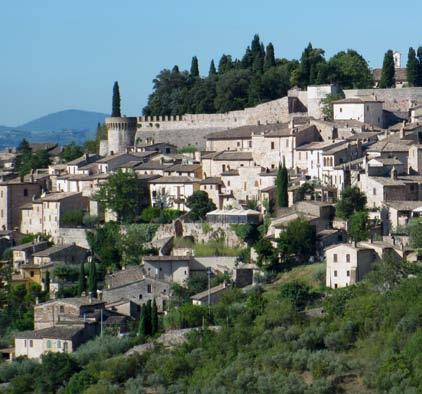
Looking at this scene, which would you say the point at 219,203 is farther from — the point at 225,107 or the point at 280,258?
the point at 225,107

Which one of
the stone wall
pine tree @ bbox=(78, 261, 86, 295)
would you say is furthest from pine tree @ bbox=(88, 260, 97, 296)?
the stone wall

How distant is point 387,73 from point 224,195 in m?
14.7

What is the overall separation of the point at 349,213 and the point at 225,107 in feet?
57.4

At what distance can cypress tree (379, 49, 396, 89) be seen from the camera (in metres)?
63.2

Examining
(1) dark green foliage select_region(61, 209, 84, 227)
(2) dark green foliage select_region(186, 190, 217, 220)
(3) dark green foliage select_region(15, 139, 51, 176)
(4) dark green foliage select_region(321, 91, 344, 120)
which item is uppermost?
(4) dark green foliage select_region(321, 91, 344, 120)

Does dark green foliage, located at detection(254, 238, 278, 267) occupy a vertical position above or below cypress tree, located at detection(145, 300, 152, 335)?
above

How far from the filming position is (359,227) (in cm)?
4509

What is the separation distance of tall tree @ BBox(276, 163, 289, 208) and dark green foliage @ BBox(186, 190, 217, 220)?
8.57 feet

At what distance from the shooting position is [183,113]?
64250 mm

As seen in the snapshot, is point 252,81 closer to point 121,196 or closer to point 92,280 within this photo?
point 121,196

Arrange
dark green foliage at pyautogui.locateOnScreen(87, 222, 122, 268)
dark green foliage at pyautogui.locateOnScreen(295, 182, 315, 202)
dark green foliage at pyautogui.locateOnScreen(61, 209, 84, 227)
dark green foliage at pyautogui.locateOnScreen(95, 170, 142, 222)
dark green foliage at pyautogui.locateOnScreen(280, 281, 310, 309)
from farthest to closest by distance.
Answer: dark green foliage at pyautogui.locateOnScreen(61, 209, 84, 227) → dark green foliage at pyautogui.locateOnScreen(95, 170, 142, 222) → dark green foliage at pyautogui.locateOnScreen(87, 222, 122, 268) → dark green foliage at pyautogui.locateOnScreen(295, 182, 315, 202) → dark green foliage at pyautogui.locateOnScreen(280, 281, 310, 309)

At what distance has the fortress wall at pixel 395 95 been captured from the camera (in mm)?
59281

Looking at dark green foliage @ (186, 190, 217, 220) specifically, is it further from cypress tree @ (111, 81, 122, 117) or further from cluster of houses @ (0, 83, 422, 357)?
cypress tree @ (111, 81, 122, 117)

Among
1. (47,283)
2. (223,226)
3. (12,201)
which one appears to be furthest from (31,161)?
(223,226)
